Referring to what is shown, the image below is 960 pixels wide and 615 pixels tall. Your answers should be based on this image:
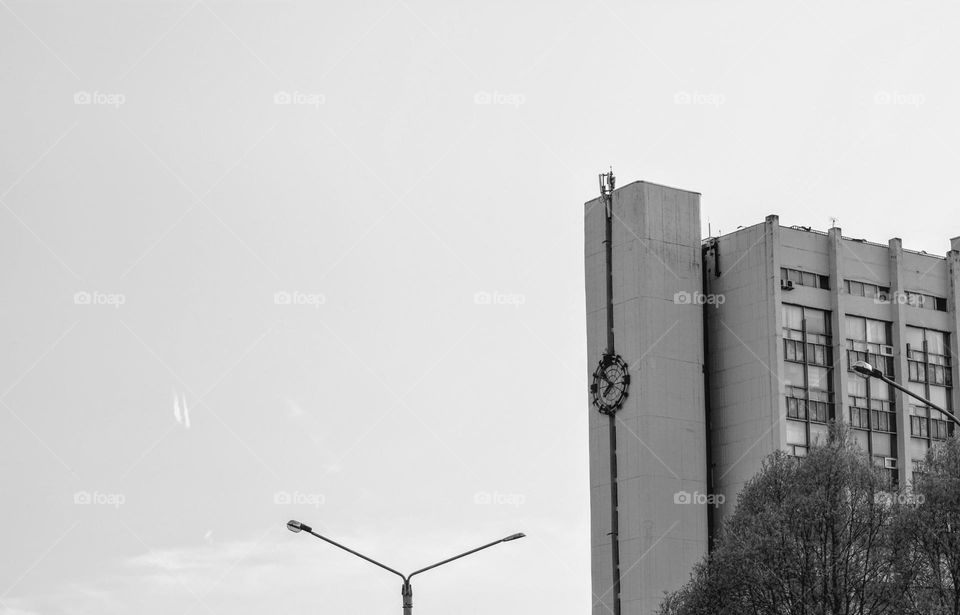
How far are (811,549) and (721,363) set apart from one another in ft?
102

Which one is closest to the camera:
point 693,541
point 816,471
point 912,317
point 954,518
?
point 954,518

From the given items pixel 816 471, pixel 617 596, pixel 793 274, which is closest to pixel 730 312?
pixel 793 274

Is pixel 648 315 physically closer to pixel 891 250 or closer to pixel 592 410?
pixel 592 410

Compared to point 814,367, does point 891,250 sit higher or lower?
higher

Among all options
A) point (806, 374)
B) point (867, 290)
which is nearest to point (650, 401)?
point (806, 374)

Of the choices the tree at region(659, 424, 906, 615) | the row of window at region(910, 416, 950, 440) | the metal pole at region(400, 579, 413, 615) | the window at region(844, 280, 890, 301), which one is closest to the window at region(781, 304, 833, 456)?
the window at region(844, 280, 890, 301)

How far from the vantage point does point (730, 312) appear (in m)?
83.2

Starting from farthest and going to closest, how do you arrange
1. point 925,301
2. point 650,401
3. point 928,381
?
1. point 925,301
2. point 928,381
3. point 650,401

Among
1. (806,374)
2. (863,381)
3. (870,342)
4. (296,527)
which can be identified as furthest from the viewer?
(870,342)

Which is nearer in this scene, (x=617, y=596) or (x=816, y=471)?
(x=816, y=471)

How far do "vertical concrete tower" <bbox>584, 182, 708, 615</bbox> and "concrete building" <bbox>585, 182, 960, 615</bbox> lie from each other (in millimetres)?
79

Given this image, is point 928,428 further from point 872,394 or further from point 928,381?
point 872,394

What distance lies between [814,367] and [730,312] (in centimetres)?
518

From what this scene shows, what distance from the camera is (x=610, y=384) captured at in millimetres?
82375
